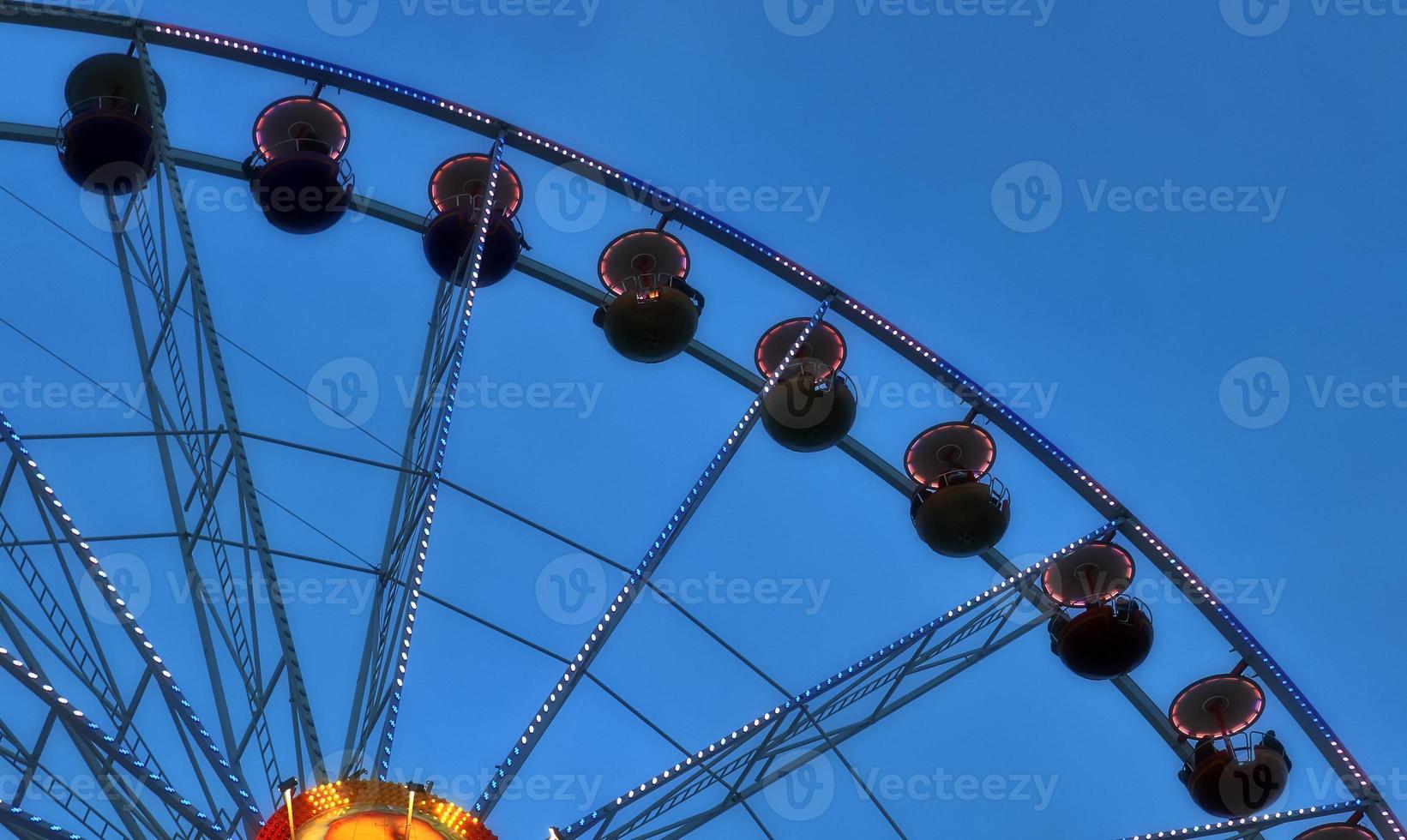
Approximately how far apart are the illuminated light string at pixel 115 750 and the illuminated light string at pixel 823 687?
2.69 m

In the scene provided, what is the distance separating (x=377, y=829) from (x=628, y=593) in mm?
3377

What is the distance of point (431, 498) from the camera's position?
35.2 ft

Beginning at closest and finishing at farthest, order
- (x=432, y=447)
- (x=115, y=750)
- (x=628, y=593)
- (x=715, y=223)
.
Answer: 1. (x=115, y=750)
2. (x=432, y=447)
3. (x=628, y=593)
4. (x=715, y=223)

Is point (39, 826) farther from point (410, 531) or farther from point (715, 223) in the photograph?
point (715, 223)

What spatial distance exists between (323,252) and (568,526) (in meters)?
4.60

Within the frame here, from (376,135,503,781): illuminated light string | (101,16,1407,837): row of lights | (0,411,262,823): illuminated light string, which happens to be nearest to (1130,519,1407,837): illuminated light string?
(101,16,1407,837): row of lights

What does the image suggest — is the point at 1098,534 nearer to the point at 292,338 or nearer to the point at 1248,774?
the point at 1248,774

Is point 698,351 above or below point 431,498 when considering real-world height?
above

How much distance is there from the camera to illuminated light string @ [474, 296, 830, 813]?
10188 millimetres

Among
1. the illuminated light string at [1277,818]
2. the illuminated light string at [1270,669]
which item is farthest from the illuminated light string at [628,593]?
the illuminated light string at [1277,818]

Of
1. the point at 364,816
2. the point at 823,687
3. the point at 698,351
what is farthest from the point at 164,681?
the point at 698,351

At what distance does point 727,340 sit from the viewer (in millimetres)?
18844

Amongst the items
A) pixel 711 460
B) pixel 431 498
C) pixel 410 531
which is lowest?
pixel 410 531

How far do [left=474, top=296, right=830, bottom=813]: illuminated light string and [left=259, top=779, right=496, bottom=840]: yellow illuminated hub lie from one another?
461mm
